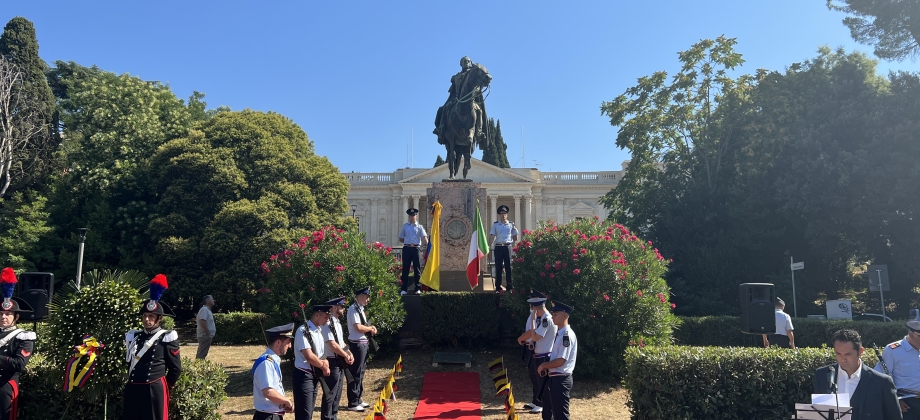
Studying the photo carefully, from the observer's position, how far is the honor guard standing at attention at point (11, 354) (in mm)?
6406

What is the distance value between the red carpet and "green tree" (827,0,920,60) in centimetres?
2053

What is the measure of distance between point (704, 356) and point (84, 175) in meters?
26.8

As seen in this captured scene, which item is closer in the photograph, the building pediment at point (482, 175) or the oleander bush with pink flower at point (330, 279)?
the oleander bush with pink flower at point (330, 279)

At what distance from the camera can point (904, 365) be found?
18.9 ft

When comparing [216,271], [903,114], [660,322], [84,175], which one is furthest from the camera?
[84,175]

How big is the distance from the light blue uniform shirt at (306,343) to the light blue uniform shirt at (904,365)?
5936 millimetres

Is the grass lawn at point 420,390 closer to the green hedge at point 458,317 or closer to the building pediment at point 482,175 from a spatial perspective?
the green hedge at point 458,317

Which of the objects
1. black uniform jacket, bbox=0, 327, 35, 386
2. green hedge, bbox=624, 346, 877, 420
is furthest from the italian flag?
black uniform jacket, bbox=0, 327, 35, 386

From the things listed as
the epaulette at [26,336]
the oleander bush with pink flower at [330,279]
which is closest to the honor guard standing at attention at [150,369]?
the epaulette at [26,336]

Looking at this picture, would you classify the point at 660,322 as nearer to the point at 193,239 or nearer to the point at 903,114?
the point at 903,114

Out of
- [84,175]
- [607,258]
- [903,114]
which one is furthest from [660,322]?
[84,175]

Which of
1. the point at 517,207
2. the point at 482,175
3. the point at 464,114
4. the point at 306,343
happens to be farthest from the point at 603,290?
the point at 482,175

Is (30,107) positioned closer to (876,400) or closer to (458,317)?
(458,317)

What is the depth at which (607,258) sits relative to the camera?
11031mm
